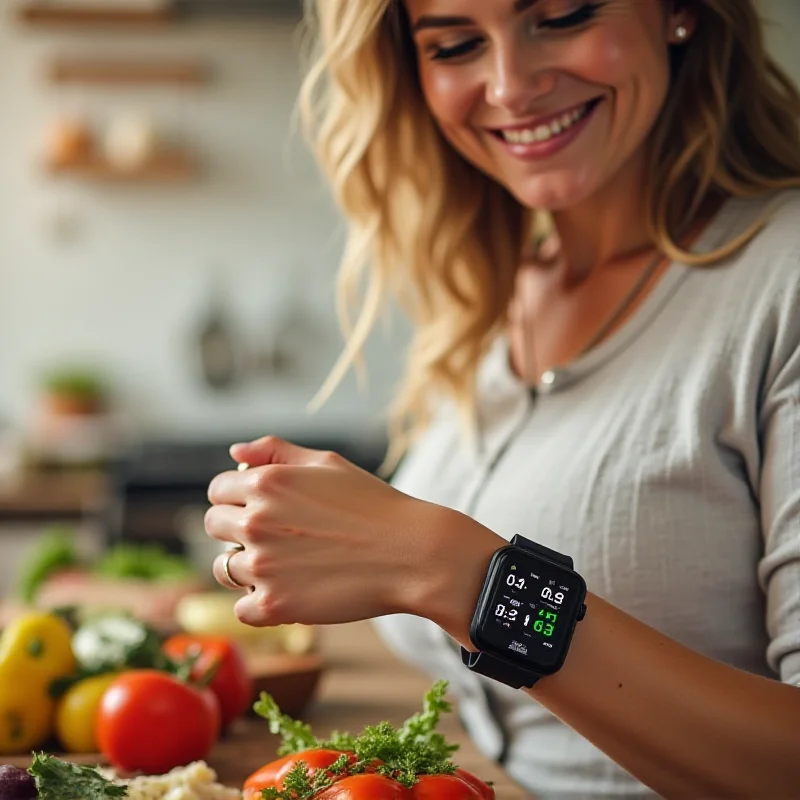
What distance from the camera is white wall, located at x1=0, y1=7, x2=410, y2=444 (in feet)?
A: 15.5

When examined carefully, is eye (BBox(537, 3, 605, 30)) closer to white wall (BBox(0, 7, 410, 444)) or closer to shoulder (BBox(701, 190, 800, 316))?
shoulder (BBox(701, 190, 800, 316))

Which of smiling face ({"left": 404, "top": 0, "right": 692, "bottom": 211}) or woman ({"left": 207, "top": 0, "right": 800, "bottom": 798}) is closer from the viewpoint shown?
woman ({"left": 207, "top": 0, "right": 800, "bottom": 798})

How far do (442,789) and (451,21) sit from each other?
80 cm

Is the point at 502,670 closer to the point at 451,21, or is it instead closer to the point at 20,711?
the point at 20,711

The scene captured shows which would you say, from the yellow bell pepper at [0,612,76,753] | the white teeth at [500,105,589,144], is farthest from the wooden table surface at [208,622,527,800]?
the white teeth at [500,105,589,144]

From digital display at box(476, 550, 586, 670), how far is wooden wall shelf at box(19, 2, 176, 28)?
13.5 ft

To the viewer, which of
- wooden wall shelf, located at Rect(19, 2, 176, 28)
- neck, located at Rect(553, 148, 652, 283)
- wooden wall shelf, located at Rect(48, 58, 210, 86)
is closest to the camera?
neck, located at Rect(553, 148, 652, 283)

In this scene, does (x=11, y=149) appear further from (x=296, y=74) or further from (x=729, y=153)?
(x=729, y=153)

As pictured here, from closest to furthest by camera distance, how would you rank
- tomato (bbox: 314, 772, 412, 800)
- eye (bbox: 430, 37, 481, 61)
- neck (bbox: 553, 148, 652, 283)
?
tomato (bbox: 314, 772, 412, 800) → eye (bbox: 430, 37, 481, 61) → neck (bbox: 553, 148, 652, 283)

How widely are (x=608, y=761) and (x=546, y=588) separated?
39cm

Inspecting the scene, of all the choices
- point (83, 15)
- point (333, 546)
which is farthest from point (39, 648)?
point (83, 15)

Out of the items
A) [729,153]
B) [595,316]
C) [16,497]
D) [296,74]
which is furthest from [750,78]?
[296,74]

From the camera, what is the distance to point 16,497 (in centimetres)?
386

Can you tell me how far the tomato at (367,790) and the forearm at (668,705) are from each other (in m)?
0.16
